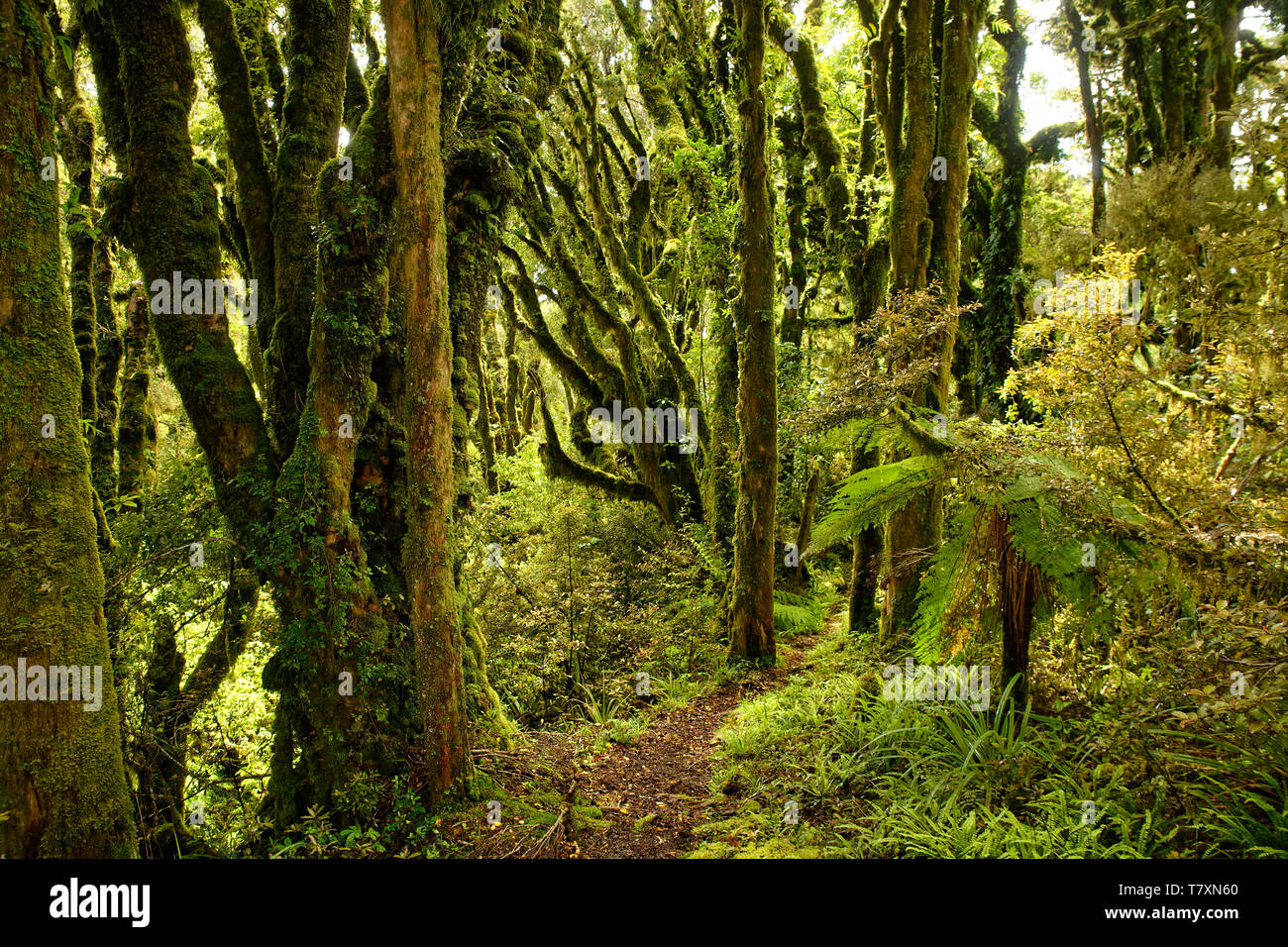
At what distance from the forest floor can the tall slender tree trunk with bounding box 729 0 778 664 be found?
1.36 meters

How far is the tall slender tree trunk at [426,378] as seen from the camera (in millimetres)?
4410

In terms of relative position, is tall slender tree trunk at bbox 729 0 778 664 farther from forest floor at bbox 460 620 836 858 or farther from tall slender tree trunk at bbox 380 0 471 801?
tall slender tree trunk at bbox 380 0 471 801

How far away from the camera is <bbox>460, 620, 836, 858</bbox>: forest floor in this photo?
4.35 metres

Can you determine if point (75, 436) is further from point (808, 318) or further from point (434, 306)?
point (808, 318)

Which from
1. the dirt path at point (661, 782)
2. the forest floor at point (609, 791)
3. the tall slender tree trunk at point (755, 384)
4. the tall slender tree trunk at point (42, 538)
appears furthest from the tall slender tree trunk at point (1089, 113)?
the tall slender tree trunk at point (42, 538)

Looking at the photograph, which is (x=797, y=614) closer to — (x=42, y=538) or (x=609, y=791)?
(x=609, y=791)

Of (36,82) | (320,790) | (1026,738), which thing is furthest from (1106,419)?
(36,82)

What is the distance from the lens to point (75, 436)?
3691mm

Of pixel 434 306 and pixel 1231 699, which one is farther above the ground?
pixel 434 306

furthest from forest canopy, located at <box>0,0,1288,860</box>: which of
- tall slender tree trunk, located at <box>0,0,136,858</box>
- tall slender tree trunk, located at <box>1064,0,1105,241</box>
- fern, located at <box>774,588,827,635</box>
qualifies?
tall slender tree trunk, located at <box>1064,0,1105,241</box>

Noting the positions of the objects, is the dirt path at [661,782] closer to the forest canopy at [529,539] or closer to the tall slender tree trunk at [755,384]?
the forest canopy at [529,539]

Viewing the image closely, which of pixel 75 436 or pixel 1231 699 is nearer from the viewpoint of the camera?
pixel 1231 699

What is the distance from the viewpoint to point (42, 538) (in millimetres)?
3482

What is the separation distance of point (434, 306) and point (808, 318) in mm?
10635
